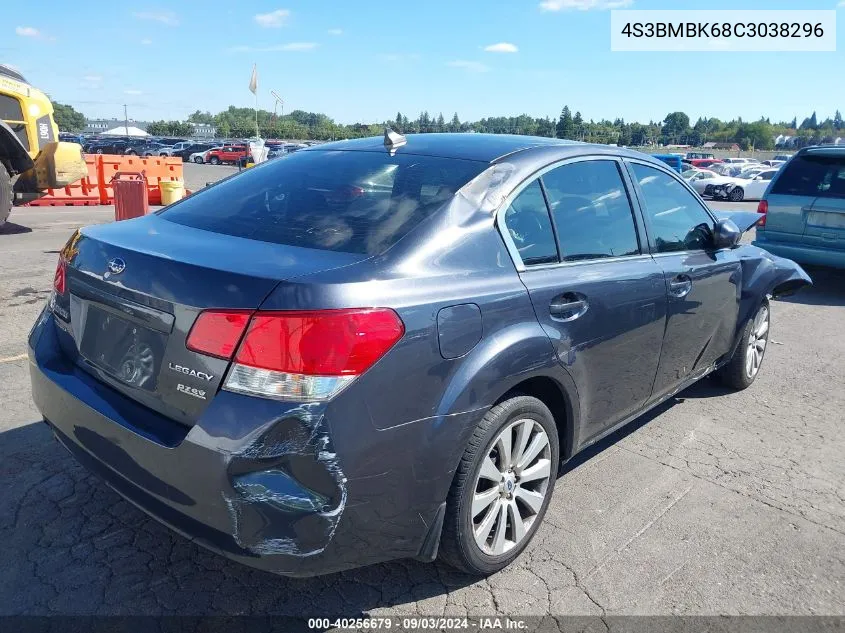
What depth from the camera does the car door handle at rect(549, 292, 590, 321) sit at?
2.85 m

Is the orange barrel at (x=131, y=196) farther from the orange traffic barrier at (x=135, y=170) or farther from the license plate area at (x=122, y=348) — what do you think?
the license plate area at (x=122, y=348)

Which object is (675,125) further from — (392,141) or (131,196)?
(392,141)

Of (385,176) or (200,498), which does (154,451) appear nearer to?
(200,498)

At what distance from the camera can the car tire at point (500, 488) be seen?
2533 mm

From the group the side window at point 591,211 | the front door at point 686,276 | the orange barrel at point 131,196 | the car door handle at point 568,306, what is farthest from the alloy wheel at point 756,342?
the orange barrel at point 131,196

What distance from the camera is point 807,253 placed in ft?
28.8

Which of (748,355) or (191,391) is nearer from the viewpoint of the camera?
(191,391)

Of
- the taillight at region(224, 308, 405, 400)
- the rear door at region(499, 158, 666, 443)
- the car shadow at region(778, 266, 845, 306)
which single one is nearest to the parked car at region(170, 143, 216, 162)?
the car shadow at region(778, 266, 845, 306)

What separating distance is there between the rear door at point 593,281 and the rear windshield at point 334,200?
37 centimetres

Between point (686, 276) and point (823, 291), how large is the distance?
6.64 metres

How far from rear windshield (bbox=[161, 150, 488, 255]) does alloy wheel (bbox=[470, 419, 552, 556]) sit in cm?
93

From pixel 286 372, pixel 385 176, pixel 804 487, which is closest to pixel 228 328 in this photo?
pixel 286 372

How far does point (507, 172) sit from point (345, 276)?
3.48 feet

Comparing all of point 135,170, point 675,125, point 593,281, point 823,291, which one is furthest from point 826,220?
point 675,125
